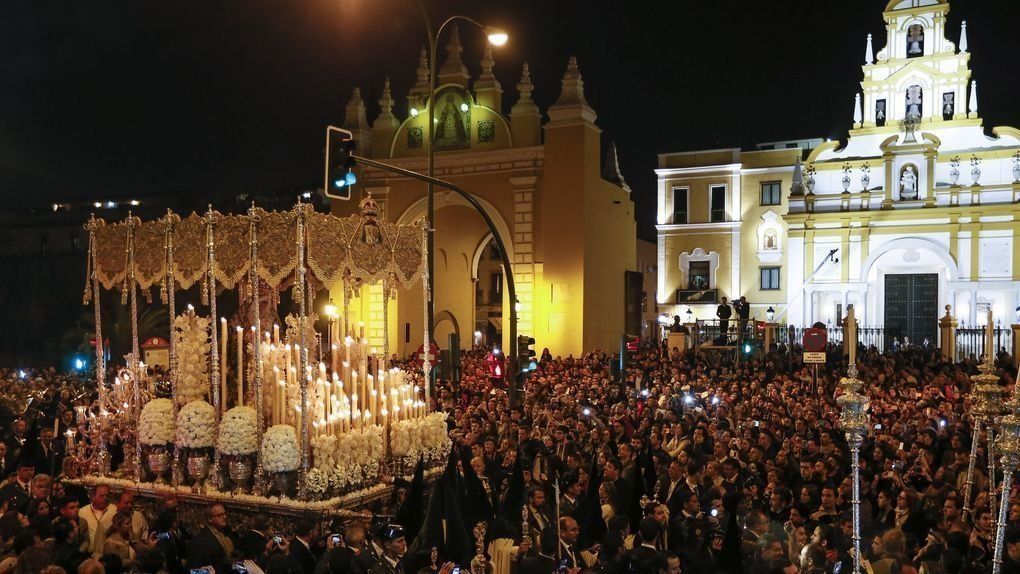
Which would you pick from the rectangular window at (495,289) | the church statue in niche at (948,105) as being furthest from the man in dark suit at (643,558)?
the rectangular window at (495,289)

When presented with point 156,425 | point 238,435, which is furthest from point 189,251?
point 238,435

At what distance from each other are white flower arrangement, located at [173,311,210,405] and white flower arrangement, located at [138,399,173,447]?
25 cm

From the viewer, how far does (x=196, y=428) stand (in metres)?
12.5

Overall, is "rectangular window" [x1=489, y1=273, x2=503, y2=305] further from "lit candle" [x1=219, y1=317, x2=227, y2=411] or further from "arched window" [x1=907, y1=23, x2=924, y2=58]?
"lit candle" [x1=219, y1=317, x2=227, y2=411]

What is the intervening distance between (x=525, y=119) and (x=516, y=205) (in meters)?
2.73

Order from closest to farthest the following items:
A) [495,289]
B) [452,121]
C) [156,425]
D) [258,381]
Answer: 1. [258,381]
2. [156,425]
3. [452,121]
4. [495,289]

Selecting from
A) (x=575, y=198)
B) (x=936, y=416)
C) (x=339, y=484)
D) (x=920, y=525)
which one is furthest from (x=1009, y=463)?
(x=575, y=198)

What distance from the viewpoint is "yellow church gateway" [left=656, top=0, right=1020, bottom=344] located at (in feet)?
137

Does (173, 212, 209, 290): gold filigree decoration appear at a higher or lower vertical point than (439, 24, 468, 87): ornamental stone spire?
lower

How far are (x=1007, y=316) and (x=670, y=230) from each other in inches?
599

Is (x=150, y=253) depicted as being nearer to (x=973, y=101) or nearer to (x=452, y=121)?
(x=452, y=121)

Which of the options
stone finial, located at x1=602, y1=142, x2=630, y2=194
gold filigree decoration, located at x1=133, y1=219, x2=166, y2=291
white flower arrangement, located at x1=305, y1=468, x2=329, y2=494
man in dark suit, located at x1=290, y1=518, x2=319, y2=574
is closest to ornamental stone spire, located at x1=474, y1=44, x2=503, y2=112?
stone finial, located at x1=602, y1=142, x2=630, y2=194

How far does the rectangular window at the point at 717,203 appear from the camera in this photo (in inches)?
1857

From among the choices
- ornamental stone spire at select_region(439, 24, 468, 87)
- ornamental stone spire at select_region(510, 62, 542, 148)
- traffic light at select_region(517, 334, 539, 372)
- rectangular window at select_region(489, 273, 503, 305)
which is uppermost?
ornamental stone spire at select_region(439, 24, 468, 87)
